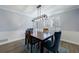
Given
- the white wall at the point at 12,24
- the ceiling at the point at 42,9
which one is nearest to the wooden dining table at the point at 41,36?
the white wall at the point at 12,24

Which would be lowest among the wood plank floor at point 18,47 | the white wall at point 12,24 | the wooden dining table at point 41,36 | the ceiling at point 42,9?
the wood plank floor at point 18,47

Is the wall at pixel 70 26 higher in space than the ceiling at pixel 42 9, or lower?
lower

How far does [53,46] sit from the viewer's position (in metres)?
1.63

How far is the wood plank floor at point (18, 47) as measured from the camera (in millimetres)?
1469

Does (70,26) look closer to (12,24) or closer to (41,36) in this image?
(41,36)

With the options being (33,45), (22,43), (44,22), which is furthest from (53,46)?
(22,43)

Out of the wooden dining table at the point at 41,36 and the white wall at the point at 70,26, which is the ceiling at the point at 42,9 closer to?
the white wall at the point at 70,26

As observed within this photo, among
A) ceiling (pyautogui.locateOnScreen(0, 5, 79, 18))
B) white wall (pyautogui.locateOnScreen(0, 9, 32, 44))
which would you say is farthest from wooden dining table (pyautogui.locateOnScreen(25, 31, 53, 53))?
ceiling (pyautogui.locateOnScreen(0, 5, 79, 18))

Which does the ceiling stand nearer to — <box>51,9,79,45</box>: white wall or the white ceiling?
the white ceiling

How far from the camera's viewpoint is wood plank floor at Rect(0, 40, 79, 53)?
1.47m

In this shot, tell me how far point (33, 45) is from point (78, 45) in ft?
3.07

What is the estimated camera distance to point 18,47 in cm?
155

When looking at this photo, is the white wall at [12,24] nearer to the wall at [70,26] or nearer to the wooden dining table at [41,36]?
the wooden dining table at [41,36]
